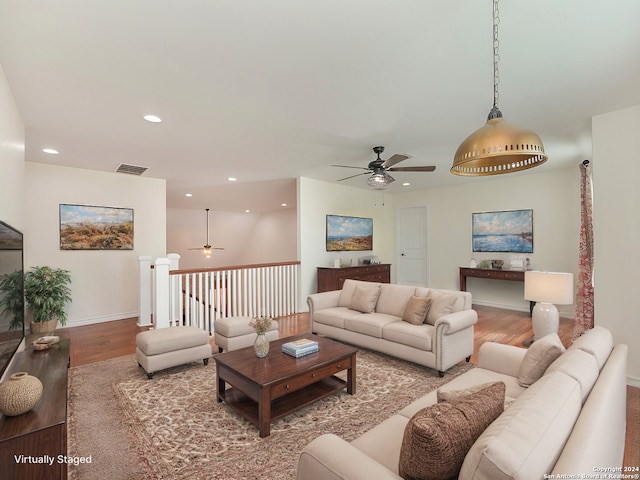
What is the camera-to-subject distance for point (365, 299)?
161 inches

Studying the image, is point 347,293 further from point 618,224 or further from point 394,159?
point 618,224

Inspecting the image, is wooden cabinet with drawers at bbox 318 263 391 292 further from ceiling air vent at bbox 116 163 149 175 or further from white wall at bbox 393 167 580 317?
ceiling air vent at bbox 116 163 149 175

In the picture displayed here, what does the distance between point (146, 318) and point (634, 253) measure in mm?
6349

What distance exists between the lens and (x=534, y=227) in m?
5.94

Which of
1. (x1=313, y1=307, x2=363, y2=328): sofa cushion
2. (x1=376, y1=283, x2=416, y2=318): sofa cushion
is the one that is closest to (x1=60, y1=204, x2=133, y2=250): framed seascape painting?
(x1=313, y1=307, x2=363, y2=328): sofa cushion

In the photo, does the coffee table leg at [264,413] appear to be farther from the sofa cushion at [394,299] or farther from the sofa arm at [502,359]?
the sofa cushion at [394,299]

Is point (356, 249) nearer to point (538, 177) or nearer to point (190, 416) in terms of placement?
point (538, 177)

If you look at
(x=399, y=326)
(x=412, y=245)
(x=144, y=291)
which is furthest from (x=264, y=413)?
(x=412, y=245)

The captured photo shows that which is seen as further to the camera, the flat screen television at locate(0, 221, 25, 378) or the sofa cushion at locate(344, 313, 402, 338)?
the sofa cushion at locate(344, 313, 402, 338)

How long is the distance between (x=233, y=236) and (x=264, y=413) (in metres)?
9.43

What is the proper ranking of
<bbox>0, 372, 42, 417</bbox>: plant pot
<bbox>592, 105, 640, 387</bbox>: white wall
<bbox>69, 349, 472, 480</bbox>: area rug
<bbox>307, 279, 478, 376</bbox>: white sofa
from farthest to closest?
<bbox>307, 279, 478, 376</bbox>: white sofa < <bbox>592, 105, 640, 387</bbox>: white wall < <bbox>69, 349, 472, 480</bbox>: area rug < <bbox>0, 372, 42, 417</bbox>: plant pot

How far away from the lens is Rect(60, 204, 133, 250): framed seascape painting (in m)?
5.02

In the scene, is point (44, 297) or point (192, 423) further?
point (44, 297)

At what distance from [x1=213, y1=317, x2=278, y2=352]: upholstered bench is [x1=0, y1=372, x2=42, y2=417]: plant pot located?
2024mm
